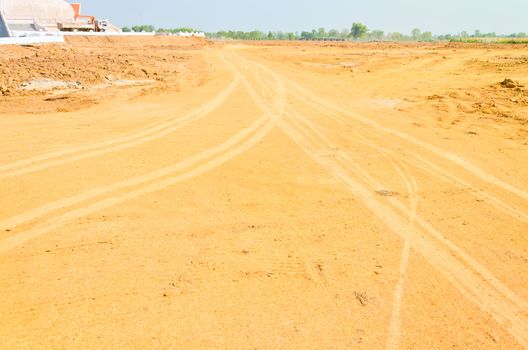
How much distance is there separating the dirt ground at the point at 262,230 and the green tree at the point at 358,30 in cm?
14399

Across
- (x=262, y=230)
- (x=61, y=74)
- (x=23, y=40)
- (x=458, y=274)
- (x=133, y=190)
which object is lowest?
(x=458, y=274)

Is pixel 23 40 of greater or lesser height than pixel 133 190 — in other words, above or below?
above

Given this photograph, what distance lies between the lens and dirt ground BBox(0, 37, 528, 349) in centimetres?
350

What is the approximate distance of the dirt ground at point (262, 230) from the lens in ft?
11.5

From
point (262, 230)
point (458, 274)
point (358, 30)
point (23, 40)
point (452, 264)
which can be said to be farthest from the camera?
point (358, 30)

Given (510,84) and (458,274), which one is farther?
(510,84)

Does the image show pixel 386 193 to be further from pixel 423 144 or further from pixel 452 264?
pixel 423 144

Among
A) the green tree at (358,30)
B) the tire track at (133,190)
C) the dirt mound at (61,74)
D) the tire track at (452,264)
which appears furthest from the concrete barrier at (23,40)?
the green tree at (358,30)

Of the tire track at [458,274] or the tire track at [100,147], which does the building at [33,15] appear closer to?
the tire track at [100,147]

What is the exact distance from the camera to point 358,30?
14425 centimetres

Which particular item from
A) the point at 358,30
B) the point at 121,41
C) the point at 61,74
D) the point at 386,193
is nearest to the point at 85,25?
the point at 121,41

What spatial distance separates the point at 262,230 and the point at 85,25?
184 ft

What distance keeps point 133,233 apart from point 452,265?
3940 mm

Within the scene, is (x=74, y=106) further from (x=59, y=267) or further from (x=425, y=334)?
(x=425, y=334)
